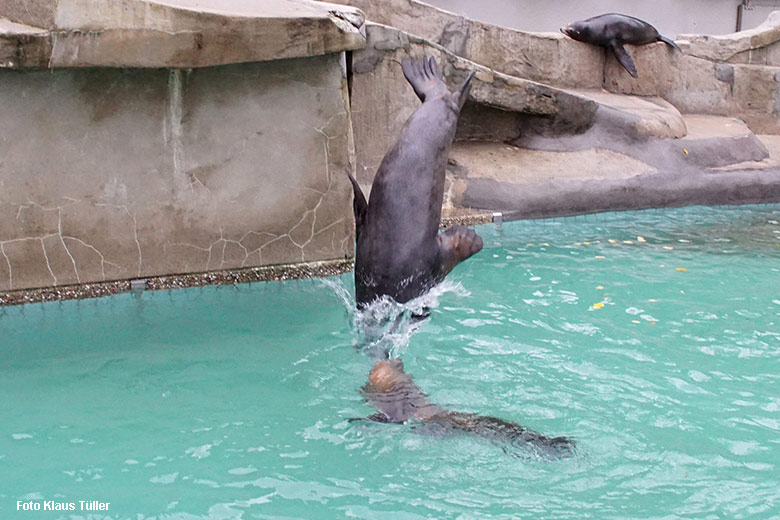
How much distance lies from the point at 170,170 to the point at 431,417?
251 centimetres

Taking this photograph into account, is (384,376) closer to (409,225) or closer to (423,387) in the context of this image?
(423,387)

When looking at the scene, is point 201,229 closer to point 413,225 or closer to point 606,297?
point 413,225

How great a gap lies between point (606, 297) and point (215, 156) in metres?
2.63

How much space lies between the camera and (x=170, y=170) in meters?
4.93

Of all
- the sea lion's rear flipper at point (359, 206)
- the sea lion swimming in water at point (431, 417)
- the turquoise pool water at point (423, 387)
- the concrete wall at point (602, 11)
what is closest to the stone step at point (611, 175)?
the turquoise pool water at point (423, 387)

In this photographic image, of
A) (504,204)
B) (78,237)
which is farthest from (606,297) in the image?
(78,237)

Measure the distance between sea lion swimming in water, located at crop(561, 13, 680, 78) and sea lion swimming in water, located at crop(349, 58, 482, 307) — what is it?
5.30 metres

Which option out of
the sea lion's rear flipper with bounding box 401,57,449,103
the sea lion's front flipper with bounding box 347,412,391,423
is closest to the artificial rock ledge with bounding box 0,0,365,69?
the sea lion's rear flipper with bounding box 401,57,449,103

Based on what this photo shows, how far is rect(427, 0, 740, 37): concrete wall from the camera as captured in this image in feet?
45.0

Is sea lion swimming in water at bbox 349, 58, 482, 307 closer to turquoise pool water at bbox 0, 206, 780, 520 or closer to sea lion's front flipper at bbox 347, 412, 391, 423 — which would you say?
turquoise pool water at bbox 0, 206, 780, 520

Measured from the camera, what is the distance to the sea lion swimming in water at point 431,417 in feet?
10.5

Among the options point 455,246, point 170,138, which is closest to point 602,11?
point 170,138

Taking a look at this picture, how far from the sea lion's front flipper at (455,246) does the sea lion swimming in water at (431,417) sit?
0.73 meters

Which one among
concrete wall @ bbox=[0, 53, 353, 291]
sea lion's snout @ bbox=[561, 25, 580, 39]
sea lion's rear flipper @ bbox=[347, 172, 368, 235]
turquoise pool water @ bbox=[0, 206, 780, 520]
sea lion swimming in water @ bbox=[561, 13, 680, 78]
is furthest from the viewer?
sea lion's snout @ bbox=[561, 25, 580, 39]
